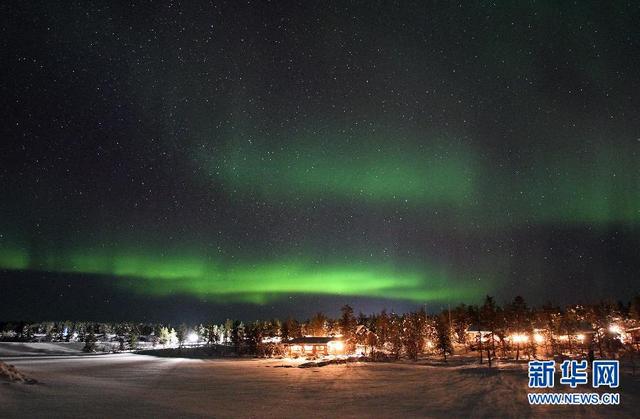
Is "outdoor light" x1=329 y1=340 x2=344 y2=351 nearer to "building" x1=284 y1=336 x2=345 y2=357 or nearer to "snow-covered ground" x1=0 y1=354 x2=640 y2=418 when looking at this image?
"building" x1=284 y1=336 x2=345 y2=357

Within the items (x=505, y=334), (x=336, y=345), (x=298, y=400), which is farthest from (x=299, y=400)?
(x=336, y=345)

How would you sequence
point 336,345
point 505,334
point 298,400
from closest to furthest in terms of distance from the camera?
point 298,400 < point 505,334 < point 336,345

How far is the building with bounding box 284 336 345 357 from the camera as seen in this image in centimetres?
10447

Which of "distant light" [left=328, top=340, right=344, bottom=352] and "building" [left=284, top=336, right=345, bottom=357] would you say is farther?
"distant light" [left=328, top=340, right=344, bottom=352]

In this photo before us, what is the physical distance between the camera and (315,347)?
105250mm

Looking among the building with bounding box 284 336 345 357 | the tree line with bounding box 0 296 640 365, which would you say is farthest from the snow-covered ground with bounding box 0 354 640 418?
the building with bounding box 284 336 345 357

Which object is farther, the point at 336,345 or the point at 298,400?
the point at 336,345

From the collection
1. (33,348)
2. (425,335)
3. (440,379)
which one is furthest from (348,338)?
(33,348)

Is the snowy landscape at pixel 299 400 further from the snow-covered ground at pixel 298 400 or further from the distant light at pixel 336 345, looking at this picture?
the distant light at pixel 336 345

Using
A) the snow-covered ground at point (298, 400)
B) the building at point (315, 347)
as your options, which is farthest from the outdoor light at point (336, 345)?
the snow-covered ground at point (298, 400)

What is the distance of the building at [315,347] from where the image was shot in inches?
4113

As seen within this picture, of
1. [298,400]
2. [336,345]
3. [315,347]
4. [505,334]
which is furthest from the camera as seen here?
[336,345]

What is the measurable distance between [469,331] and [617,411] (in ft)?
288

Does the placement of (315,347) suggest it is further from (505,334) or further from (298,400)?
(298,400)
